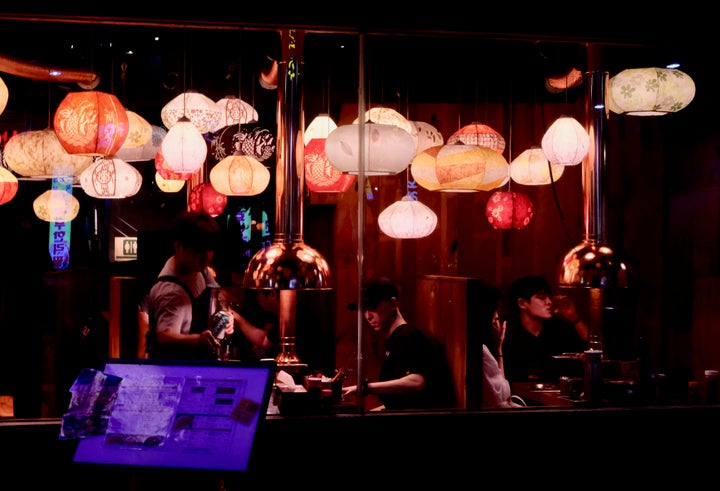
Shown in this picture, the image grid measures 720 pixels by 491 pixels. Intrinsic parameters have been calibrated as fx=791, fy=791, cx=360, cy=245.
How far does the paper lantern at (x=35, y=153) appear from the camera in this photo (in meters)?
5.52

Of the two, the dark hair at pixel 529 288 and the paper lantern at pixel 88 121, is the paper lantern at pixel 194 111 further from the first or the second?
the dark hair at pixel 529 288

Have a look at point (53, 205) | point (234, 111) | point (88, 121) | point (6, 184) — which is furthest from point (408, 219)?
point (53, 205)

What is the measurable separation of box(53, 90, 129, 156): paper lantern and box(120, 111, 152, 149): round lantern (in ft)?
3.33

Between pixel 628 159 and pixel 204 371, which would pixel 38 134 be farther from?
pixel 628 159

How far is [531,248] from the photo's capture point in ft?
28.6

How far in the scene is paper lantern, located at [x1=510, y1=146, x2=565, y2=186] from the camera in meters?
6.57

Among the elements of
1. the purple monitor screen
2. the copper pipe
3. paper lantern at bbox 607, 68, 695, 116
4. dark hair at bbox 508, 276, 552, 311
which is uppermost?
the copper pipe

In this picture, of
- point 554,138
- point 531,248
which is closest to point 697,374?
point 531,248

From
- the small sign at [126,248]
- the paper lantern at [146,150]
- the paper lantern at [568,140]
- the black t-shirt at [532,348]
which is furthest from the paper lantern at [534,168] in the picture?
the small sign at [126,248]

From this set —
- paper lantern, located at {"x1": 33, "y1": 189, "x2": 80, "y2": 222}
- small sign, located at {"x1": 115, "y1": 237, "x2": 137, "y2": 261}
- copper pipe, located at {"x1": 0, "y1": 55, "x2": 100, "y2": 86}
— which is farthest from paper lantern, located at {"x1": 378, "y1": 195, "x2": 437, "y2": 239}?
small sign, located at {"x1": 115, "y1": 237, "x2": 137, "y2": 261}

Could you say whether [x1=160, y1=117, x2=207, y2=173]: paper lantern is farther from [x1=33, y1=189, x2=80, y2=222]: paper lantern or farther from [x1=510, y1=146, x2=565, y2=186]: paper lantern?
[x1=510, y1=146, x2=565, y2=186]: paper lantern

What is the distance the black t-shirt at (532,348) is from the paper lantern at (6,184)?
432 centimetres

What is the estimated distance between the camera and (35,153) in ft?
18.1

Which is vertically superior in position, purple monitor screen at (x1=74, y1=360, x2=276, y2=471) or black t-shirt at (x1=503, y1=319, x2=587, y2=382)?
purple monitor screen at (x1=74, y1=360, x2=276, y2=471)
